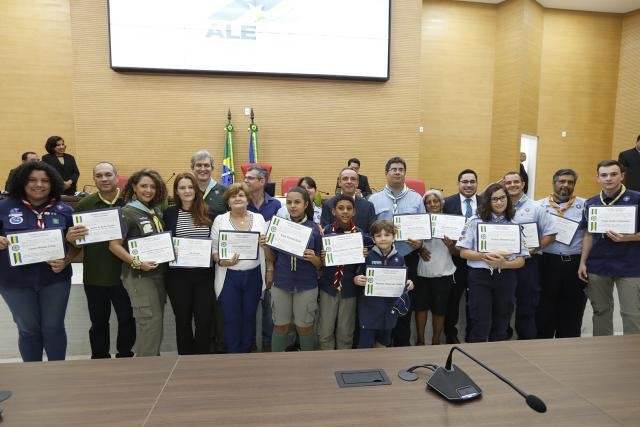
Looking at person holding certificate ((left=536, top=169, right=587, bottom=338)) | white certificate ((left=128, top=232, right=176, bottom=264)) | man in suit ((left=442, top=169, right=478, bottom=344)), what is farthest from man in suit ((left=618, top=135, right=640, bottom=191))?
white certificate ((left=128, top=232, right=176, bottom=264))

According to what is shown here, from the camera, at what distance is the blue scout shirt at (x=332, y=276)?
2.98 metres

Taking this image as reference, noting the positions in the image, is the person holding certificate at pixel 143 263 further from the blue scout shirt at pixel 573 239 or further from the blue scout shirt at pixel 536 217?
the blue scout shirt at pixel 573 239

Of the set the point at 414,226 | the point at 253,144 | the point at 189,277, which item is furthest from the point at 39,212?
the point at 253,144

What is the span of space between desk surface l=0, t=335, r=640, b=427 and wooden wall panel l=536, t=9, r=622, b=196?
1026 centimetres

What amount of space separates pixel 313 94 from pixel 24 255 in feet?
22.0

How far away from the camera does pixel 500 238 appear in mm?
2984

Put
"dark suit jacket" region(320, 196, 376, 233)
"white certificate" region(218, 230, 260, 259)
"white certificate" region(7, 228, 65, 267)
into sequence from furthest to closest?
"dark suit jacket" region(320, 196, 376, 233), "white certificate" region(218, 230, 260, 259), "white certificate" region(7, 228, 65, 267)

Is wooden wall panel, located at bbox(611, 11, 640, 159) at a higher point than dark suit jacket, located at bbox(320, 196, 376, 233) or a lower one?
higher

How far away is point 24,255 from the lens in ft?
8.36

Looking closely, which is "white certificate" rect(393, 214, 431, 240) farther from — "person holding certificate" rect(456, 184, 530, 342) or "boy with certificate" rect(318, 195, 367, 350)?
"boy with certificate" rect(318, 195, 367, 350)

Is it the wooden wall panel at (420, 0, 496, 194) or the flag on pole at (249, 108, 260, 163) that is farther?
the wooden wall panel at (420, 0, 496, 194)

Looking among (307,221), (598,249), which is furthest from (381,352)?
(598,249)

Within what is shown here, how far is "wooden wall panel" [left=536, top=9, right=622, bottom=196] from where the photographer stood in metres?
10.3

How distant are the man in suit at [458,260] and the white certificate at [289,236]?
5.06ft
